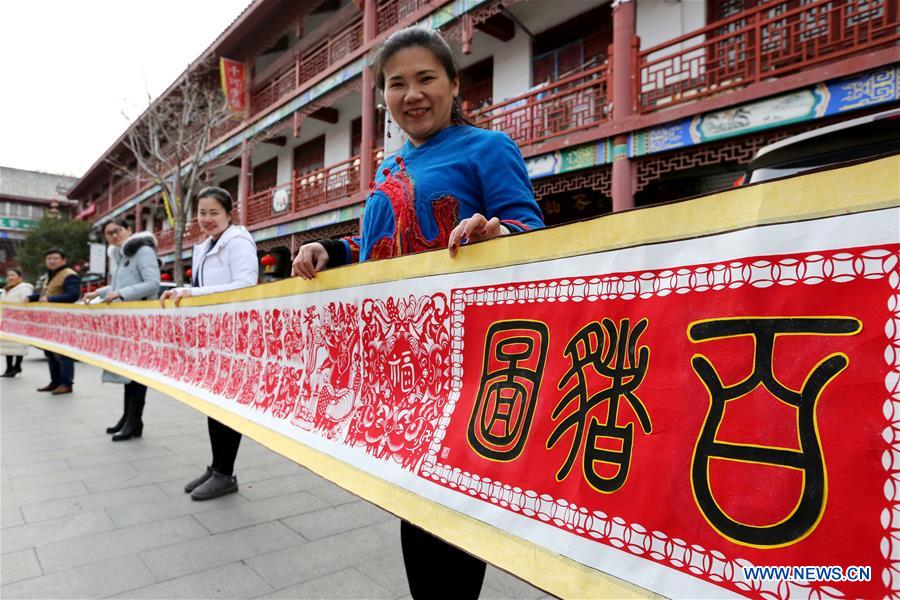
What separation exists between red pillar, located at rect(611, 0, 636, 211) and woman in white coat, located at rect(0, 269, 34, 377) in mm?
8948

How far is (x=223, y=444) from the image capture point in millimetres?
2760

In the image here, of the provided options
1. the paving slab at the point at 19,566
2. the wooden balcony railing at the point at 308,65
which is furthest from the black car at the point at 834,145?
the wooden balcony railing at the point at 308,65

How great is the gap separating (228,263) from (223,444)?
1.00m

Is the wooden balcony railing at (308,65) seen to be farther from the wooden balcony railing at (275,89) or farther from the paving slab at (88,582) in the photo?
the paving slab at (88,582)

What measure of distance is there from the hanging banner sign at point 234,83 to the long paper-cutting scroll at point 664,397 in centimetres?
1509

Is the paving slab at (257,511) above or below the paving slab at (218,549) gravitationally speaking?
below

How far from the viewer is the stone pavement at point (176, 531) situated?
1935 mm

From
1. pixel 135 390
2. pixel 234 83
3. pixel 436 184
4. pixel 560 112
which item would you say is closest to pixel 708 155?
pixel 560 112

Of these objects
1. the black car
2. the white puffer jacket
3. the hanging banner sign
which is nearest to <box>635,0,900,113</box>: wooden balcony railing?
the black car

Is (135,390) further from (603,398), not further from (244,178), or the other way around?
(244,178)

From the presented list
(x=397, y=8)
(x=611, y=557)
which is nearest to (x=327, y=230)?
(x=397, y=8)

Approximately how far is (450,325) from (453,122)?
578 mm

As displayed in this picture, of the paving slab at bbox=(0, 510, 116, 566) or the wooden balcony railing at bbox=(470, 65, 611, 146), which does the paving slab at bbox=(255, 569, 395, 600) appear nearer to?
the paving slab at bbox=(0, 510, 116, 566)

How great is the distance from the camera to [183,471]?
3334 millimetres
